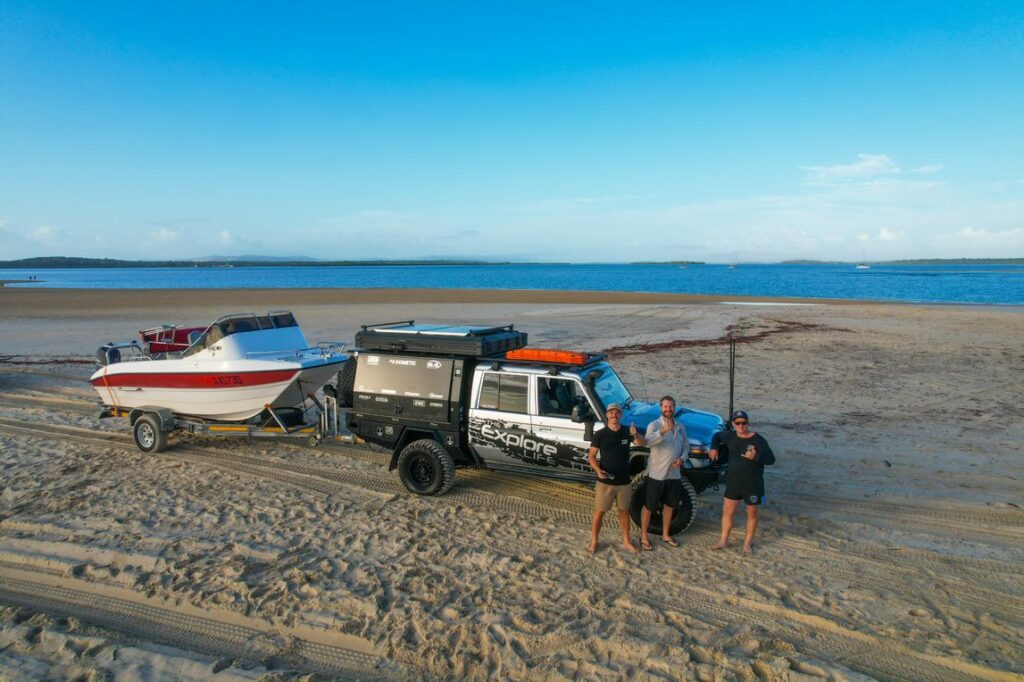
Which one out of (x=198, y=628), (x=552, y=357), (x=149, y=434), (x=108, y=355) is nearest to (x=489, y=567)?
(x=198, y=628)

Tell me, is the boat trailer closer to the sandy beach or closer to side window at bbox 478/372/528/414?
the sandy beach

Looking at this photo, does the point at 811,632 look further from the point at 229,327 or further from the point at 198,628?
the point at 229,327

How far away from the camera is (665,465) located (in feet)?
23.1

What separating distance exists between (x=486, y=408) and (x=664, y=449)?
2594 millimetres

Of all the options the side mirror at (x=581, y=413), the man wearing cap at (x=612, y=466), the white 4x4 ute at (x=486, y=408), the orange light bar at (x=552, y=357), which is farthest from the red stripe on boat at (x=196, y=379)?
the man wearing cap at (x=612, y=466)

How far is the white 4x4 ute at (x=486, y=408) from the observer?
26.1ft

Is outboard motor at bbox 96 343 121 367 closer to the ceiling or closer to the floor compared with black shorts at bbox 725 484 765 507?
closer to the ceiling

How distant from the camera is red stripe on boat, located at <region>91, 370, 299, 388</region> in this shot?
1020cm

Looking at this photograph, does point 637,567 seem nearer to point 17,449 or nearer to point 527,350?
point 527,350

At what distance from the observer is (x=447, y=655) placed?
17.2 ft

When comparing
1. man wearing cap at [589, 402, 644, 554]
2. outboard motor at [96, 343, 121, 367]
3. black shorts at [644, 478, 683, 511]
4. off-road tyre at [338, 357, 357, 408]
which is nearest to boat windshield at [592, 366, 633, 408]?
man wearing cap at [589, 402, 644, 554]

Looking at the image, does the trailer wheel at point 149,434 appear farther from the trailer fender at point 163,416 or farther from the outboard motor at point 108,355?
the outboard motor at point 108,355

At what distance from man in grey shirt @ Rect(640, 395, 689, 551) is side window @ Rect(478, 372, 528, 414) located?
1.94m

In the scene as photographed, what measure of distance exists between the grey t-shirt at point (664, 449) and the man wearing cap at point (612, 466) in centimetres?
17
